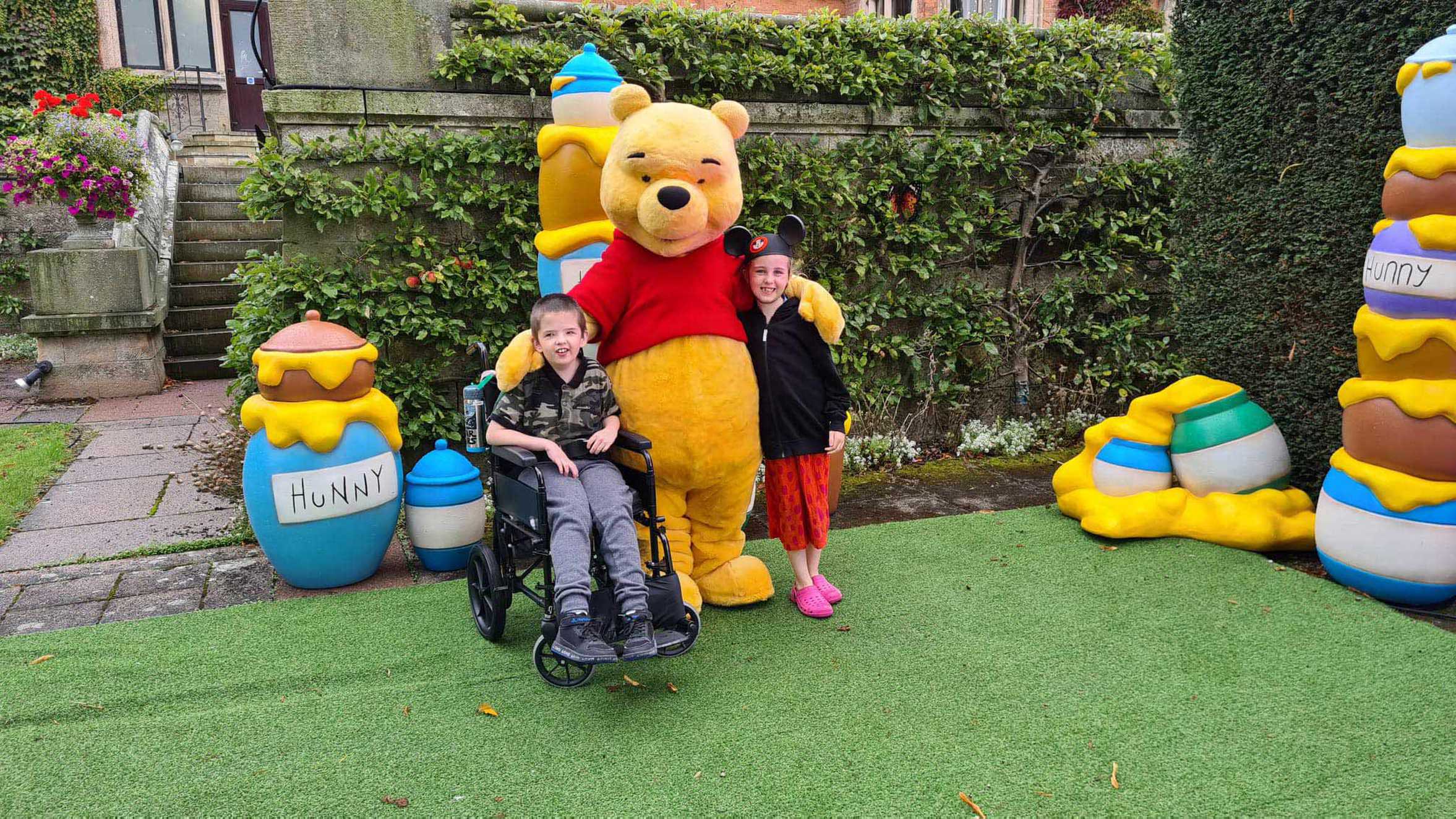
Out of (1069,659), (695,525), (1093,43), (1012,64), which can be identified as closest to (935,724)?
(1069,659)

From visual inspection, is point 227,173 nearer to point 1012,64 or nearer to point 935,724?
point 1012,64

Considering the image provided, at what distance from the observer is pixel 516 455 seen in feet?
9.66

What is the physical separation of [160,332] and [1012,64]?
730cm

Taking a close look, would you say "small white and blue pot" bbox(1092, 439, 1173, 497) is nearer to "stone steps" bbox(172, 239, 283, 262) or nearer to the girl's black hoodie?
the girl's black hoodie

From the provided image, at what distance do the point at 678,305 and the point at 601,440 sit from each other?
555 millimetres

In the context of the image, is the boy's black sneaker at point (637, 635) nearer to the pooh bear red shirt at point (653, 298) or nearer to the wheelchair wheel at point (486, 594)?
the wheelchair wheel at point (486, 594)

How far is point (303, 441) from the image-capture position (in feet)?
11.6

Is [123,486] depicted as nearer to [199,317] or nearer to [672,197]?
[199,317]

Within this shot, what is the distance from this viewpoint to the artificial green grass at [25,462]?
4.75 meters

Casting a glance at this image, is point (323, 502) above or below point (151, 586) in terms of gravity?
above

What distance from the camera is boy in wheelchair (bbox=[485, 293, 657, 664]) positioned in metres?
2.71

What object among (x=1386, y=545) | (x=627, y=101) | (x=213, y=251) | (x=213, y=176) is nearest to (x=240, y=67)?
(x=213, y=176)

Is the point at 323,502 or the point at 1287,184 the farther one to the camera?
the point at 1287,184

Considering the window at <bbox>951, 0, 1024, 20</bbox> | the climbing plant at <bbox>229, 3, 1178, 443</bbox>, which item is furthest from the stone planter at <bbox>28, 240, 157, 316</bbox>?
the window at <bbox>951, 0, 1024, 20</bbox>
